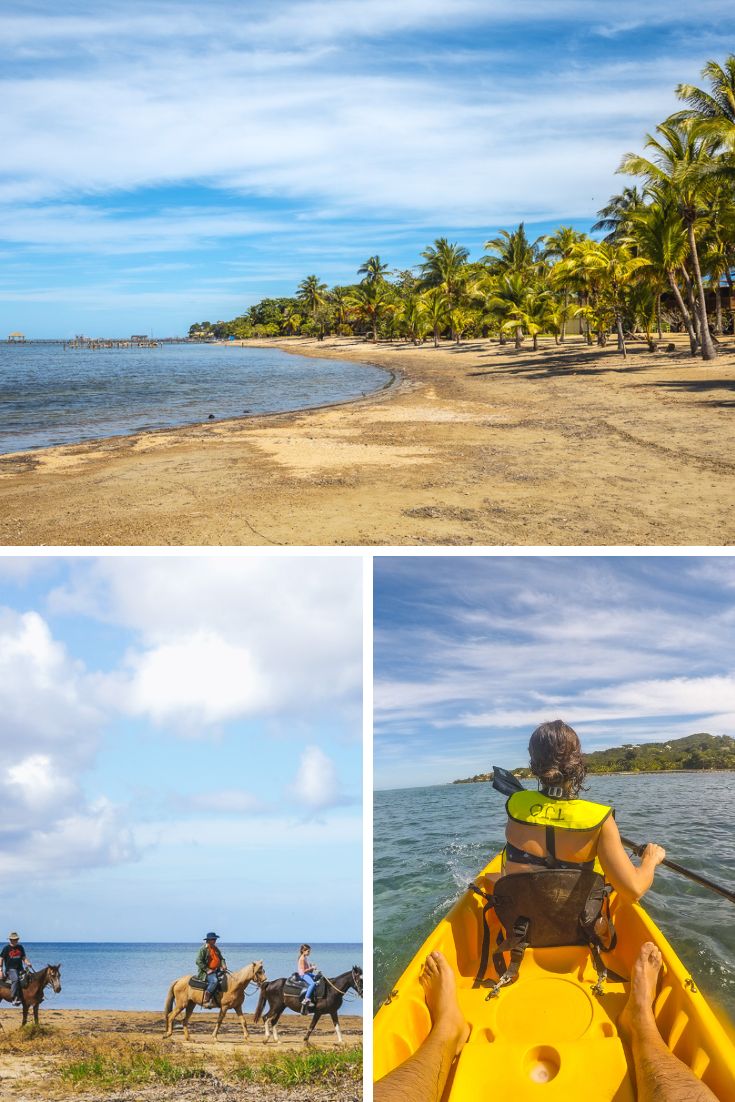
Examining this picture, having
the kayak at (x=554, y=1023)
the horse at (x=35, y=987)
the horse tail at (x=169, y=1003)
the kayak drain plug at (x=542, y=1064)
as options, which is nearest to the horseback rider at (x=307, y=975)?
the horse tail at (x=169, y=1003)

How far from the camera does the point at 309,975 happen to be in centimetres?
527

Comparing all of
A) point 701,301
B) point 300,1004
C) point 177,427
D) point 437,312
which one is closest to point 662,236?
point 701,301

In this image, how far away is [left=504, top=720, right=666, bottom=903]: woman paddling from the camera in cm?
335

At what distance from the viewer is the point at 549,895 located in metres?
3.47

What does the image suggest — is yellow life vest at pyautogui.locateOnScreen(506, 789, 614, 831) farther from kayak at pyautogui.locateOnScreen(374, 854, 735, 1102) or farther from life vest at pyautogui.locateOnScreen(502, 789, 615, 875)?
kayak at pyautogui.locateOnScreen(374, 854, 735, 1102)

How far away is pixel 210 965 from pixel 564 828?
3.16m

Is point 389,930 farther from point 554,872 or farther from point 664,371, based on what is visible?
point 664,371

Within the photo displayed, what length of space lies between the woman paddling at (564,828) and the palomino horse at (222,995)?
2.76 meters

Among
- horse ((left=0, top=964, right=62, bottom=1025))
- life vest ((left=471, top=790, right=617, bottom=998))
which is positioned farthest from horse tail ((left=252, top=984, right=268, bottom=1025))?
life vest ((left=471, top=790, right=617, bottom=998))

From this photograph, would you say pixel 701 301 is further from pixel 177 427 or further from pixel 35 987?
pixel 35 987

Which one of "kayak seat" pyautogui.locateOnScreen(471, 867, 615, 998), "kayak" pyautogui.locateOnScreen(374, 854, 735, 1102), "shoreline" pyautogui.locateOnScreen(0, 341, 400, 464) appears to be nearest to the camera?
"kayak" pyautogui.locateOnScreen(374, 854, 735, 1102)

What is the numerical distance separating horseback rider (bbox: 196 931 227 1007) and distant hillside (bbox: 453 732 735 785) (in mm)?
2607

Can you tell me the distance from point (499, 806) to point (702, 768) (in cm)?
93

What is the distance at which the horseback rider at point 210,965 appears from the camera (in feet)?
17.5
